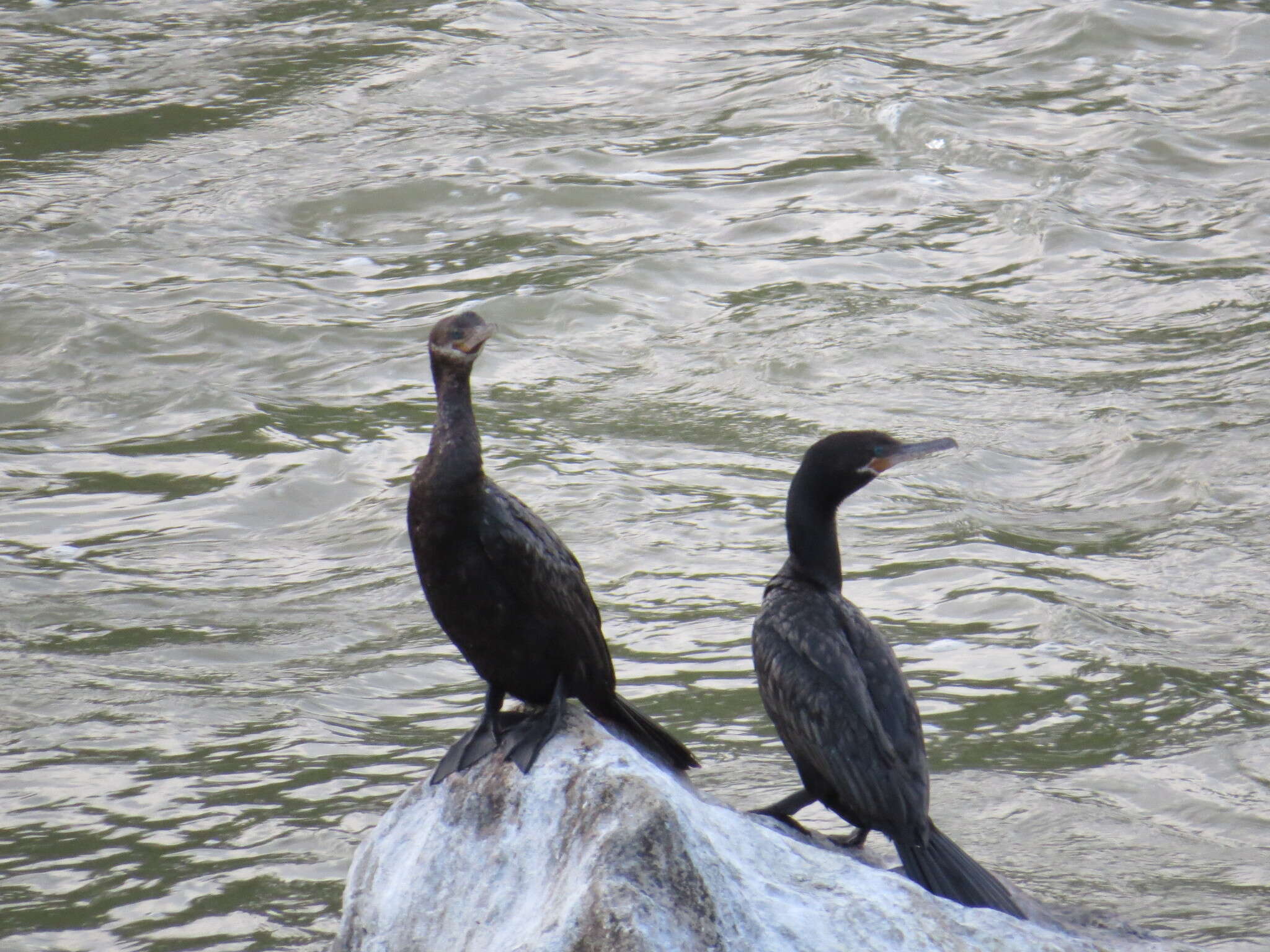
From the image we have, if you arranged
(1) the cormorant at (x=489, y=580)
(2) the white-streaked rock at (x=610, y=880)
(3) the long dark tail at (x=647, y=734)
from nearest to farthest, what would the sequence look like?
(2) the white-streaked rock at (x=610, y=880), (1) the cormorant at (x=489, y=580), (3) the long dark tail at (x=647, y=734)

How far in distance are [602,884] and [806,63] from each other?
39.3 ft

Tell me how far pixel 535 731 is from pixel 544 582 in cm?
37

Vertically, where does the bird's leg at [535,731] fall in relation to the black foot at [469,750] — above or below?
above

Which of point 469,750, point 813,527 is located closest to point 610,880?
point 469,750

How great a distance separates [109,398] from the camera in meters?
10.5

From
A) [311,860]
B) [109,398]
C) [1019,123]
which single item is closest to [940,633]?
[311,860]

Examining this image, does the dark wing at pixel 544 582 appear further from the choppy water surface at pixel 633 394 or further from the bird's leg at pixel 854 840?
the choppy water surface at pixel 633 394

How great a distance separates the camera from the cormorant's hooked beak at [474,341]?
415cm

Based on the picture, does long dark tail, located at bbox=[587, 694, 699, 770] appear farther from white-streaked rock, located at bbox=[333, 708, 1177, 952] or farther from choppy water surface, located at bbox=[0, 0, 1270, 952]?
choppy water surface, located at bbox=[0, 0, 1270, 952]

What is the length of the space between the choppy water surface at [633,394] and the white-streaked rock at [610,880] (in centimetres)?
173

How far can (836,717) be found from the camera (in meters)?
4.31

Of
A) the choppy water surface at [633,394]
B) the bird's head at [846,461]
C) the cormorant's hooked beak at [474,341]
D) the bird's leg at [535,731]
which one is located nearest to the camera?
the bird's leg at [535,731]

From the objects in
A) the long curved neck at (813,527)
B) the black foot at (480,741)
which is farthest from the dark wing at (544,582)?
the long curved neck at (813,527)

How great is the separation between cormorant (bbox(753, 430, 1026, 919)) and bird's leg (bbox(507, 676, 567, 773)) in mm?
688
